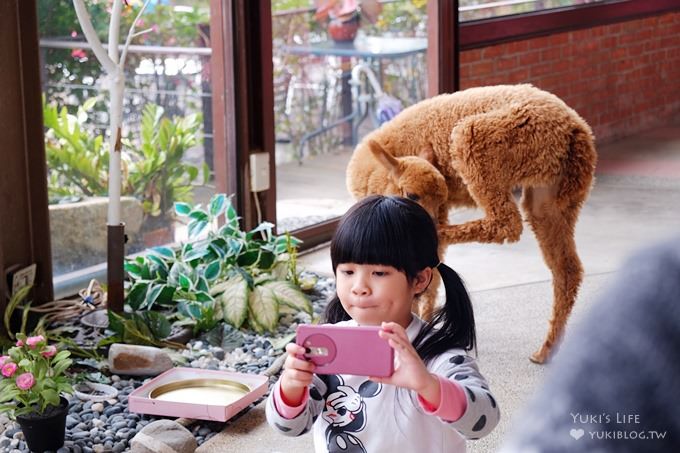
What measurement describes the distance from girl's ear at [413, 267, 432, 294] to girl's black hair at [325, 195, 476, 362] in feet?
0.04

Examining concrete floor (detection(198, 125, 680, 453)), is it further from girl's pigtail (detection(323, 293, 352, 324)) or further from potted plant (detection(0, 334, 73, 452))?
girl's pigtail (detection(323, 293, 352, 324))

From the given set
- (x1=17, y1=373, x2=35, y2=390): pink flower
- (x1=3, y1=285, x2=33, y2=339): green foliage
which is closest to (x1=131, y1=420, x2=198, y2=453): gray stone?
(x1=17, y1=373, x2=35, y2=390): pink flower

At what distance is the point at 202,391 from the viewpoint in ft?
9.71

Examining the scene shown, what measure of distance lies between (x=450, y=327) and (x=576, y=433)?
1485 mm

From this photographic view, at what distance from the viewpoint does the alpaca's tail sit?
311cm

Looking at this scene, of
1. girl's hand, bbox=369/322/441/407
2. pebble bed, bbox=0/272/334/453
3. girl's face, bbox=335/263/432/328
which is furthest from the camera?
pebble bed, bbox=0/272/334/453

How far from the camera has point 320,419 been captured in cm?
175

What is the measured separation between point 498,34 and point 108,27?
3.56 meters

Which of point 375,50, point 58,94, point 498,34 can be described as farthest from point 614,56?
point 58,94

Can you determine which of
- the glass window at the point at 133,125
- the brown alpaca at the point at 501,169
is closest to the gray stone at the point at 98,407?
the glass window at the point at 133,125

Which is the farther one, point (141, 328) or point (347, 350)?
point (141, 328)

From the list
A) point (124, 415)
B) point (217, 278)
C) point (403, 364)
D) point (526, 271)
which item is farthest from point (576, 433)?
point (526, 271)

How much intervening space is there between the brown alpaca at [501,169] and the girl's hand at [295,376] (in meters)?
1.62

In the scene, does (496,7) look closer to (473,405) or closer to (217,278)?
(217,278)
